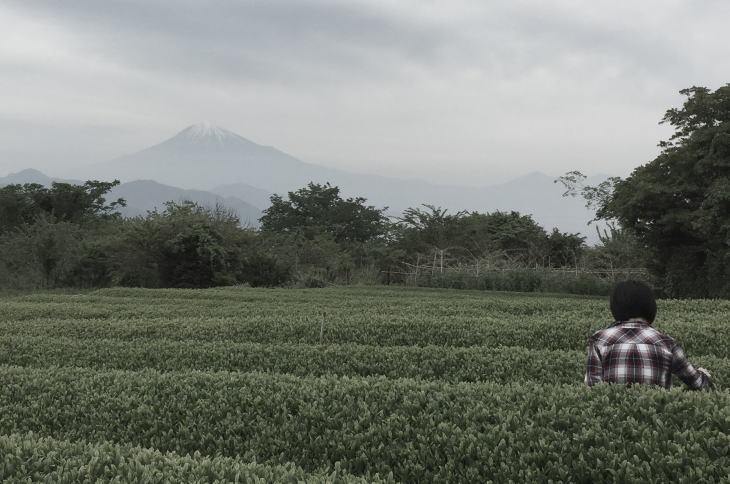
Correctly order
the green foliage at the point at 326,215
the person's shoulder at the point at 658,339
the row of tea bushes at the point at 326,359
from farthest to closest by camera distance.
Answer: the green foliage at the point at 326,215
the row of tea bushes at the point at 326,359
the person's shoulder at the point at 658,339

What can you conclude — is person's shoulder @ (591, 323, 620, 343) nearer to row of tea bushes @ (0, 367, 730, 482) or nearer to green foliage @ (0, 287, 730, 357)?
row of tea bushes @ (0, 367, 730, 482)

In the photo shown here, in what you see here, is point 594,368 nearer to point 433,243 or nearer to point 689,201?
point 689,201

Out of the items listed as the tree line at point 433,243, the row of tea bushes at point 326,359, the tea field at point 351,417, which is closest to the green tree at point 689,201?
the tree line at point 433,243

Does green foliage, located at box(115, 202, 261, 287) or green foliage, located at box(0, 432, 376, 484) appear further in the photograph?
green foliage, located at box(115, 202, 261, 287)

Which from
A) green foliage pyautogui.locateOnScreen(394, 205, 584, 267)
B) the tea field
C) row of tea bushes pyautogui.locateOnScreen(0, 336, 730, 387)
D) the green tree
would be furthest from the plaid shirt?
green foliage pyautogui.locateOnScreen(394, 205, 584, 267)

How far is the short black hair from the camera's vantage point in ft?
12.8

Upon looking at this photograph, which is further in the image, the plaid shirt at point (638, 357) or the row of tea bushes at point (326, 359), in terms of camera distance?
the row of tea bushes at point (326, 359)

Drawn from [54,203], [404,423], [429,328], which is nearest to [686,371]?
[404,423]

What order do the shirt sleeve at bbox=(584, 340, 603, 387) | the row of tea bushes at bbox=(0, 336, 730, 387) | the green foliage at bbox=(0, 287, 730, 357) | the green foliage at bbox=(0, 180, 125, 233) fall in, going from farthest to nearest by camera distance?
1. the green foliage at bbox=(0, 180, 125, 233)
2. the green foliage at bbox=(0, 287, 730, 357)
3. the row of tea bushes at bbox=(0, 336, 730, 387)
4. the shirt sleeve at bbox=(584, 340, 603, 387)

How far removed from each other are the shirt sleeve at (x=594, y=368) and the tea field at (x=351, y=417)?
11 centimetres

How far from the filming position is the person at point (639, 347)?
389 cm

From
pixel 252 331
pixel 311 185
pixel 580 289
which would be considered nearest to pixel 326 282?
pixel 580 289

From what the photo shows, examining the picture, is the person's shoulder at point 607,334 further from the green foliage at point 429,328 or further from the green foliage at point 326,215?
the green foliage at point 326,215

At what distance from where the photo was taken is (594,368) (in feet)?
14.1
